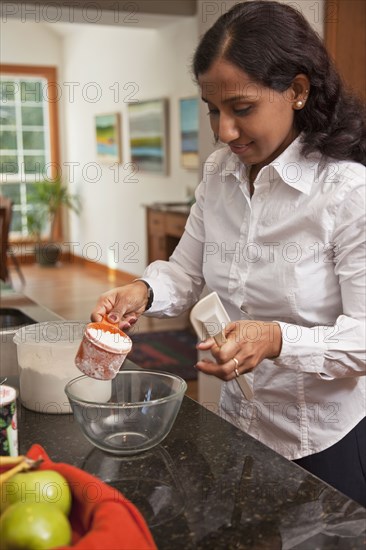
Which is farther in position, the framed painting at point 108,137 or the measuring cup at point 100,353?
the framed painting at point 108,137

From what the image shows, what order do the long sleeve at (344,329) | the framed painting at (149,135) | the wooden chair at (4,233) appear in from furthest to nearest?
the framed painting at (149,135) → the wooden chair at (4,233) → the long sleeve at (344,329)

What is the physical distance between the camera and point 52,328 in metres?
1.43

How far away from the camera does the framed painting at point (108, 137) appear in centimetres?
731

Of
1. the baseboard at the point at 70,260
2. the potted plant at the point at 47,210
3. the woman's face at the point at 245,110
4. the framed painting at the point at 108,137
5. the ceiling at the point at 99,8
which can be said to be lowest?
the baseboard at the point at 70,260

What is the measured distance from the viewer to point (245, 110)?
1.23 metres

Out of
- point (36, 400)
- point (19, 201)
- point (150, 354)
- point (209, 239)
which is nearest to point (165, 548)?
point (36, 400)

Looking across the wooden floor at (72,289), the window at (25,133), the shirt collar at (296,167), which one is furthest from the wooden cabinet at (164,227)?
the shirt collar at (296,167)

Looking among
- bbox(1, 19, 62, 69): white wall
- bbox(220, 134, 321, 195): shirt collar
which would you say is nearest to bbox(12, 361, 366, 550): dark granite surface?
bbox(220, 134, 321, 195): shirt collar

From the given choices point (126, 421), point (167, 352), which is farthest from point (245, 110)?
point (167, 352)

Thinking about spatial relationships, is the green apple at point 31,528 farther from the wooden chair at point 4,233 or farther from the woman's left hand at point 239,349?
the wooden chair at point 4,233

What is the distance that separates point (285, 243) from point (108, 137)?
6440 millimetres

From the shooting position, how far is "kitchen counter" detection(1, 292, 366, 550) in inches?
33.8

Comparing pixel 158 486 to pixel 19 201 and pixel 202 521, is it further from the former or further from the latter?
pixel 19 201

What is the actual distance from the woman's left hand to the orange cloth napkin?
29cm
